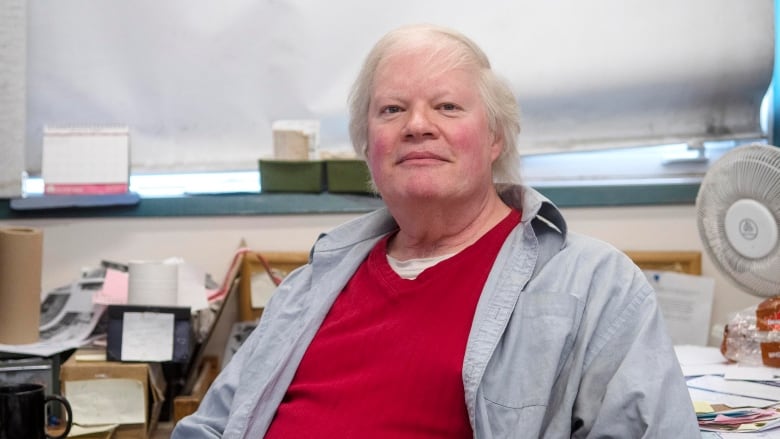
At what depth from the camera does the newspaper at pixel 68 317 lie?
73.7 inches

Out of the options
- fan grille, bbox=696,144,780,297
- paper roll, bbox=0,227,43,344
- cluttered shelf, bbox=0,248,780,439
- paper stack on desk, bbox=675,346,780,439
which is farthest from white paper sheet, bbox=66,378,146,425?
fan grille, bbox=696,144,780,297

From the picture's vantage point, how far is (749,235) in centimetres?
169

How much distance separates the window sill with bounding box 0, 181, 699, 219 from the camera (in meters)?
2.23

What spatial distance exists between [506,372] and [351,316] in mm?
333

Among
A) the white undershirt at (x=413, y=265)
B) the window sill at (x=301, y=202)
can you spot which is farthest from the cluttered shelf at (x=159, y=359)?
the white undershirt at (x=413, y=265)

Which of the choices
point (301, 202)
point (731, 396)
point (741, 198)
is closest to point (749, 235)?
point (741, 198)

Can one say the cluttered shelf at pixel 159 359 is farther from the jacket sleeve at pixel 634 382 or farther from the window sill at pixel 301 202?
the jacket sleeve at pixel 634 382

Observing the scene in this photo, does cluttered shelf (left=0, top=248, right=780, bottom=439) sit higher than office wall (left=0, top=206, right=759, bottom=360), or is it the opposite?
office wall (left=0, top=206, right=759, bottom=360)

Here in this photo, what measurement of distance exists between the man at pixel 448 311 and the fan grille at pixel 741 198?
438 millimetres

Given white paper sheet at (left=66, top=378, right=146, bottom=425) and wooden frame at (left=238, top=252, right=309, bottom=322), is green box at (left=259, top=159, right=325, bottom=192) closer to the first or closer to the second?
wooden frame at (left=238, top=252, right=309, bottom=322)

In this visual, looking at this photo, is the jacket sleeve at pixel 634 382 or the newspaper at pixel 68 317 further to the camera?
the newspaper at pixel 68 317

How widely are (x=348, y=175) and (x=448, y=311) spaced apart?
882mm

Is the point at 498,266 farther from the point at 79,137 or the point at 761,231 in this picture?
the point at 79,137

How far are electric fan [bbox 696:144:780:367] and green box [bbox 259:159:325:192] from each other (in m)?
0.92
